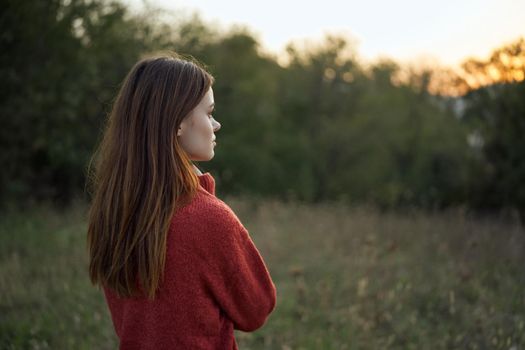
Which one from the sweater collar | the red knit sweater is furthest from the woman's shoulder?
the sweater collar

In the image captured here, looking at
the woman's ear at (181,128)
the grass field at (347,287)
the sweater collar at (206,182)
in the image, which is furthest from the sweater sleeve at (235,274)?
the grass field at (347,287)

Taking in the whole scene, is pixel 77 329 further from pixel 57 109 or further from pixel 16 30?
pixel 57 109

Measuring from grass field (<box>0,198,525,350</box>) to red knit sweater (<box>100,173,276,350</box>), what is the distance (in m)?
2.25

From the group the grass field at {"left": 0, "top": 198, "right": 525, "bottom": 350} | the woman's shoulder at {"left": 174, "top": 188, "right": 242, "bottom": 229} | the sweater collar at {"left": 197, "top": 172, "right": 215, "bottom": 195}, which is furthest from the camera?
the grass field at {"left": 0, "top": 198, "right": 525, "bottom": 350}

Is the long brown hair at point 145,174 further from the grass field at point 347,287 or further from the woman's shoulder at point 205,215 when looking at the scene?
the grass field at point 347,287

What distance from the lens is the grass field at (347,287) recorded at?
12.9ft

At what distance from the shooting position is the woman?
1680mm

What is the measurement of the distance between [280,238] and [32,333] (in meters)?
3.76

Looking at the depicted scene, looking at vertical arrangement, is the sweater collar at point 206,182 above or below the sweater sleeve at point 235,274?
above

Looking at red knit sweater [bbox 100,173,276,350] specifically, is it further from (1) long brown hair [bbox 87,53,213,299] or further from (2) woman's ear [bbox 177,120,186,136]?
(2) woman's ear [bbox 177,120,186,136]

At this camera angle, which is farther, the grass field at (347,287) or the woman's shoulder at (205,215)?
the grass field at (347,287)

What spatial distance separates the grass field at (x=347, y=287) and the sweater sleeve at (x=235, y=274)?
7.31 ft

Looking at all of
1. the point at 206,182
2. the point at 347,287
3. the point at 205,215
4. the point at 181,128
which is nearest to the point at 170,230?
the point at 205,215

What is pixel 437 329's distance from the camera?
4.05m
